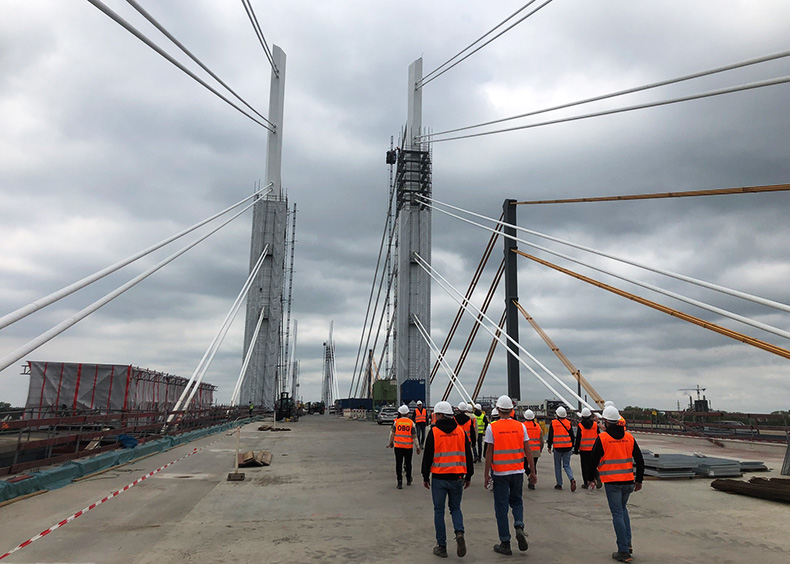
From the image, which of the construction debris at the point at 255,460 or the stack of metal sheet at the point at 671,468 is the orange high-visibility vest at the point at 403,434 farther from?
the stack of metal sheet at the point at 671,468

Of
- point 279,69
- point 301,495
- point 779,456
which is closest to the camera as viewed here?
point 301,495

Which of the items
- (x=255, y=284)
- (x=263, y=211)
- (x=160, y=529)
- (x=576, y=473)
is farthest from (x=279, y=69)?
(x=160, y=529)

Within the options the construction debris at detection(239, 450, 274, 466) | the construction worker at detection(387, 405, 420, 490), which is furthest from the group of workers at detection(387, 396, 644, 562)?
the construction debris at detection(239, 450, 274, 466)

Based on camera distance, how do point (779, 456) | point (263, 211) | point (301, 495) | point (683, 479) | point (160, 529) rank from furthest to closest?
point (263, 211)
point (779, 456)
point (683, 479)
point (301, 495)
point (160, 529)

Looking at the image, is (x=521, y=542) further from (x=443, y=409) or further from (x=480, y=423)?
(x=480, y=423)

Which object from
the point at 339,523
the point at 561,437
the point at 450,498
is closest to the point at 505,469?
the point at 450,498

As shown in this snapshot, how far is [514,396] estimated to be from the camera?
77.4 ft

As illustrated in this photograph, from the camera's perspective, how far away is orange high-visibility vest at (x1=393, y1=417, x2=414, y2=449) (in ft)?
39.1

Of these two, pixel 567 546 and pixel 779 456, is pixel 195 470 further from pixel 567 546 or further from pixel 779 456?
pixel 779 456

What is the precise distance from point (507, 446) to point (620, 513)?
4.81 ft

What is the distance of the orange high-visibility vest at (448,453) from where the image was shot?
675 centimetres

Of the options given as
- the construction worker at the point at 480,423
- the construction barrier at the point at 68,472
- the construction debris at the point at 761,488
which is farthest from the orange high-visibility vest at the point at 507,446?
the construction barrier at the point at 68,472

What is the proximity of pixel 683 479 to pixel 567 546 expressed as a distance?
735 cm

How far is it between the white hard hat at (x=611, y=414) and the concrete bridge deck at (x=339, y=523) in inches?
61.0
